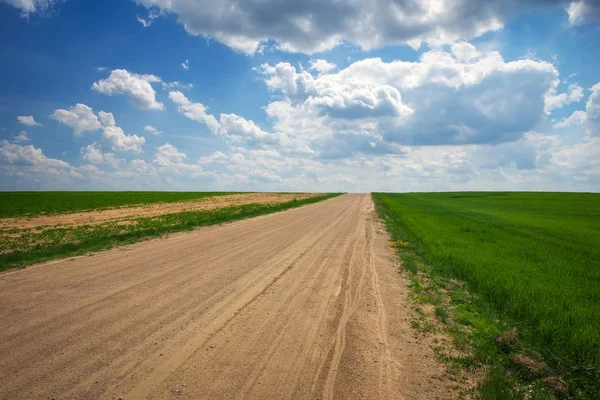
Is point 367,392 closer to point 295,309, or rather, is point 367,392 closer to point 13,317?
point 295,309

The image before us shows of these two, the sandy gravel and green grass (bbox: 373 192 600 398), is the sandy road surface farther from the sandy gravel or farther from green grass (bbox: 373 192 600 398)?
the sandy gravel

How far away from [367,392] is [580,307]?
608 cm

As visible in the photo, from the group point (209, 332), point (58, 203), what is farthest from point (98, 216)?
point (209, 332)

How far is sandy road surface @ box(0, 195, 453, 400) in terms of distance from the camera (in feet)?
14.7

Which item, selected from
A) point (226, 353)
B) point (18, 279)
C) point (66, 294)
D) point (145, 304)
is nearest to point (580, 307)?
point (226, 353)

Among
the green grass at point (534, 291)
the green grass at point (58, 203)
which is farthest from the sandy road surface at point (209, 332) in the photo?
the green grass at point (58, 203)

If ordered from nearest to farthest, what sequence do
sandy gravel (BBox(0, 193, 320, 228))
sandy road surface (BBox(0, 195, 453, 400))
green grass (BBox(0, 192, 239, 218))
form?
sandy road surface (BBox(0, 195, 453, 400))
sandy gravel (BBox(0, 193, 320, 228))
green grass (BBox(0, 192, 239, 218))

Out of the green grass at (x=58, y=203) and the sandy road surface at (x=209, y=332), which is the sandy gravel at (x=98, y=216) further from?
the sandy road surface at (x=209, y=332)

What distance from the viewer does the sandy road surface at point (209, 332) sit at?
14.7ft

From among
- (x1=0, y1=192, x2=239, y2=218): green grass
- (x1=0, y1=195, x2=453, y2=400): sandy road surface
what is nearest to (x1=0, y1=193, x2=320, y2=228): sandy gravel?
(x1=0, y1=192, x2=239, y2=218): green grass

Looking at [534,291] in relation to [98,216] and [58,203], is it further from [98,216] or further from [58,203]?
[58,203]

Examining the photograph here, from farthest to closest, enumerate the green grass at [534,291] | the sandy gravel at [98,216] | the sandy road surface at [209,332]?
the sandy gravel at [98,216]
the green grass at [534,291]
the sandy road surface at [209,332]

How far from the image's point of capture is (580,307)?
24.2 ft

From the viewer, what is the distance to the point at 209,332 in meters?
6.00
